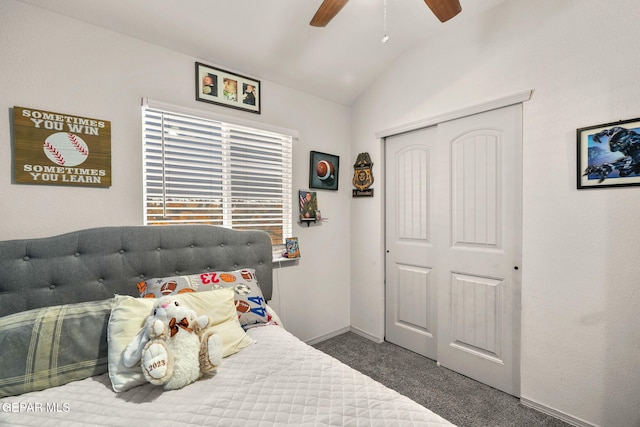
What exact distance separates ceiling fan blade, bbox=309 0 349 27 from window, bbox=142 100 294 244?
3.42 feet

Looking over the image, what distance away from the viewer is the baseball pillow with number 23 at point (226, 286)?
168 centimetres

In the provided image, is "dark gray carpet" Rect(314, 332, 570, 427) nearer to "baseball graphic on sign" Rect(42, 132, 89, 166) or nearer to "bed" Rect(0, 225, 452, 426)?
"bed" Rect(0, 225, 452, 426)

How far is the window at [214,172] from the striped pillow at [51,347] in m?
0.74

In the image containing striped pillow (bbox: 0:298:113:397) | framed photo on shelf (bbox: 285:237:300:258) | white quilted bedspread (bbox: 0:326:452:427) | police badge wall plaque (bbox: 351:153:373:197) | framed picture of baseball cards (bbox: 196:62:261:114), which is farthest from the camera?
police badge wall plaque (bbox: 351:153:373:197)

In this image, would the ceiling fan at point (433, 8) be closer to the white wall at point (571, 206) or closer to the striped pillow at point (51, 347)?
the white wall at point (571, 206)

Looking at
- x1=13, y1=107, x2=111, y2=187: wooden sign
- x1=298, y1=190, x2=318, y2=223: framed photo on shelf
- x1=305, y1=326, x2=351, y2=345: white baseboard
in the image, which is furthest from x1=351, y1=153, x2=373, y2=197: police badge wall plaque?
x1=13, y1=107, x2=111, y2=187: wooden sign

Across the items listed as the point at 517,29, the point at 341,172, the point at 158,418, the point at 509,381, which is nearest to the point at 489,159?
the point at 517,29

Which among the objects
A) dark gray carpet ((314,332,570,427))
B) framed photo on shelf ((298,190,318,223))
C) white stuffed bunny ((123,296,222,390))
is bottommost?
dark gray carpet ((314,332,570,427))

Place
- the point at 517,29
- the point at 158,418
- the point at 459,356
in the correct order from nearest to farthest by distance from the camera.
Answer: the point at 158,418, the point at 517,29, the point at 459,356

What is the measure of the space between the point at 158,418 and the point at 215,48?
7.39 feet

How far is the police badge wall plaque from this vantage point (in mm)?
2943

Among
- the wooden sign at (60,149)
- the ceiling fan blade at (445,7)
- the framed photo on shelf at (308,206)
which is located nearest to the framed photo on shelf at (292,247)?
the framed photo on shelf at (308,206)

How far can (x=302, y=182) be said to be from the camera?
2746mm

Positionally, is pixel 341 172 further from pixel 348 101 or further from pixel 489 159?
pixel 489 159
